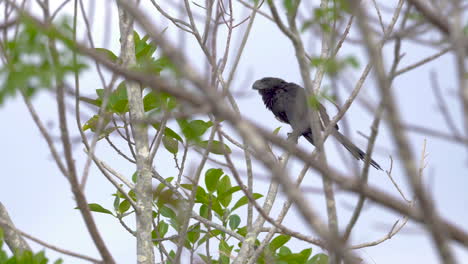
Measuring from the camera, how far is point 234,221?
4.27 m

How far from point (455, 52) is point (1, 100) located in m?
1.12

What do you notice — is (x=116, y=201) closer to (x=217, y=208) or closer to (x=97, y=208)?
(x=97, y=208)

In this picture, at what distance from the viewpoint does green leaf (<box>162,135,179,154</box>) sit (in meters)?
4.15

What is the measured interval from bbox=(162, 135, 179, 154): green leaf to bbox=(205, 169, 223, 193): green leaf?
0.27m

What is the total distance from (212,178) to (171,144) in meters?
0.35

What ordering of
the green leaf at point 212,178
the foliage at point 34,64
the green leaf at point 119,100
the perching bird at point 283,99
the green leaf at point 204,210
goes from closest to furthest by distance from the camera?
1. the foliage at point 34,64
2. the green leaf at point 119,100
3. the green leaf at point 212,178
4. the green leaf at point 204,210
5. the perching bird at point 283,99

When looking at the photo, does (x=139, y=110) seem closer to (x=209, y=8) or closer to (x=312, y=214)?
(x=209, y=8)

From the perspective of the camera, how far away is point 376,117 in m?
1.65

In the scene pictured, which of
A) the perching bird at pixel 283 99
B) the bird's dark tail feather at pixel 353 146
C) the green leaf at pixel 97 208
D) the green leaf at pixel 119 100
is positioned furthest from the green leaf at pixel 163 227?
the perching bird at pixel 283 99

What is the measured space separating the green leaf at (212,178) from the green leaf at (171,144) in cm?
27

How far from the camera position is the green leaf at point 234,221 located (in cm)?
425

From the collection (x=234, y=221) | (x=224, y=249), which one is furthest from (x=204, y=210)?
(x=224, y=249)

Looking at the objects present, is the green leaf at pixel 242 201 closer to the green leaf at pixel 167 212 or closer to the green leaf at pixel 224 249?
the green leaf at pixel 224 249

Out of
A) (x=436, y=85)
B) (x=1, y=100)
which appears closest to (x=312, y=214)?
(x=436, y=85)
